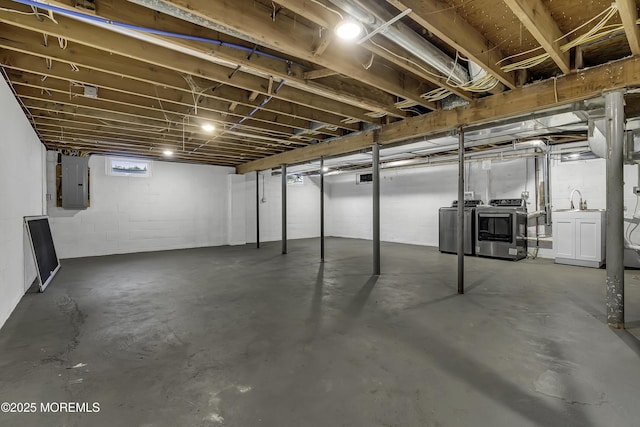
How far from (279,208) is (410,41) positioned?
7.60 metres

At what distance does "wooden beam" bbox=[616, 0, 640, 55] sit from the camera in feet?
5.52

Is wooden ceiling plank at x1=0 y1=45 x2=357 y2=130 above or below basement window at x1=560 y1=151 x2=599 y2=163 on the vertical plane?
above

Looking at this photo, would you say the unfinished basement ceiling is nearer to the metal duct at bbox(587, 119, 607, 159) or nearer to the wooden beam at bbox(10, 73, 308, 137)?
the wooden beam at bbox(10, 73, 308, 137)

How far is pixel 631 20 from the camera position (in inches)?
72.6

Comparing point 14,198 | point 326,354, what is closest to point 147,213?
point 14,198

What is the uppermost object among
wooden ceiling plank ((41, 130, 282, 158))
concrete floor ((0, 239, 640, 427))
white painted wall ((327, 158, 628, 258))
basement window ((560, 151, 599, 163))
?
wooden ceiling plank ((41, 130, 282, 158))

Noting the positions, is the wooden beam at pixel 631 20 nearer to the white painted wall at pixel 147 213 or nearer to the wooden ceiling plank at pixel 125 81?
the wooden ceiling plank at pixel 125 81

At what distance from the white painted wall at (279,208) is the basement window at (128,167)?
8.37 ft

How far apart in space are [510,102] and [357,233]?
684cm

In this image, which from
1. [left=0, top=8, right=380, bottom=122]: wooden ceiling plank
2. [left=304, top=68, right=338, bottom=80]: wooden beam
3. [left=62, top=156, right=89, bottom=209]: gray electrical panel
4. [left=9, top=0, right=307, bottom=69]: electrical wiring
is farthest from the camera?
[left=62, top=156, right=89, bottom=209]: gray electrical panel

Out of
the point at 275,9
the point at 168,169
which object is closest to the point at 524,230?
the point at 275,9

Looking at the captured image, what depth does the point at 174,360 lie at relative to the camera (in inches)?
78.7

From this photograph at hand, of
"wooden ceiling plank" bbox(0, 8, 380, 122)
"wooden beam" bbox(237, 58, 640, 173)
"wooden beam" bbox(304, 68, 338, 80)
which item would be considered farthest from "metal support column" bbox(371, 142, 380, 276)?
"wooden beam" bbox(304, 68, 338, 80)

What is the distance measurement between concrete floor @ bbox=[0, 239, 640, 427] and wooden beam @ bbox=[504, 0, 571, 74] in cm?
221
